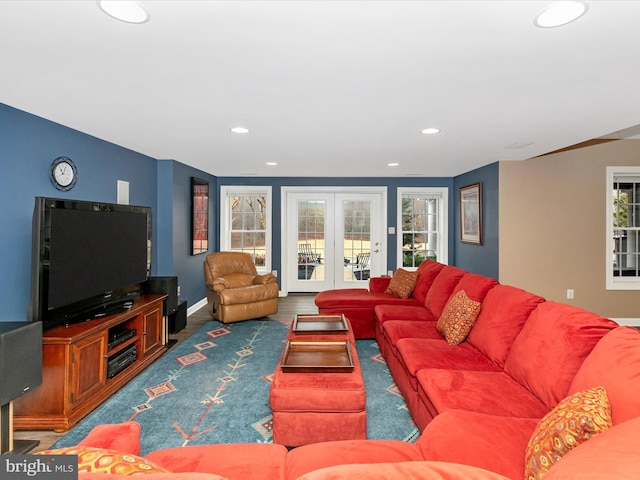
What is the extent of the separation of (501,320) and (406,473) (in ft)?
6.20

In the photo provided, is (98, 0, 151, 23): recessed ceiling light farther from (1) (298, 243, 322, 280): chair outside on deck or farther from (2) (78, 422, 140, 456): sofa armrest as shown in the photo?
(1) (298, 243, 322, 280): chair outside on deck

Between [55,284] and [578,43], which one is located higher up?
[578,43]

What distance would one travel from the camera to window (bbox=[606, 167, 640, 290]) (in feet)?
15.4

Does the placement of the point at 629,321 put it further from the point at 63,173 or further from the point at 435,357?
the point at 63,173

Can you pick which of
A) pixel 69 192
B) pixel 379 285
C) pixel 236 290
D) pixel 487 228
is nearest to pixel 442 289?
pixel 379 285

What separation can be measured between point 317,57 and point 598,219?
4.81 m

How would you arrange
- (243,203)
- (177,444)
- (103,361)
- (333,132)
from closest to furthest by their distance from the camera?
(177,444) → (103,361) → (333,132) → (243,203)

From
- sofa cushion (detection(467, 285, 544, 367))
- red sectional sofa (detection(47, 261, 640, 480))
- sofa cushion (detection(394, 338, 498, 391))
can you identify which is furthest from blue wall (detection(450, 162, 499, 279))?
sofa cushion (detection(394, 338, 498, 391))

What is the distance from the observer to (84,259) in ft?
9.13

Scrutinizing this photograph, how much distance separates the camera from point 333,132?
128 inches

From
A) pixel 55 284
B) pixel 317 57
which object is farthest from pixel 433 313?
pixel 55 284

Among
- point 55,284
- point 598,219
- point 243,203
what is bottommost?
point 55,284

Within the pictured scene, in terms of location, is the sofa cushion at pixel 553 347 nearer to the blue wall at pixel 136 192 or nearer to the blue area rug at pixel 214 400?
the blue area rug at pixel 214 400

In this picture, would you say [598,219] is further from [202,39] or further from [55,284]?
[55,284]
